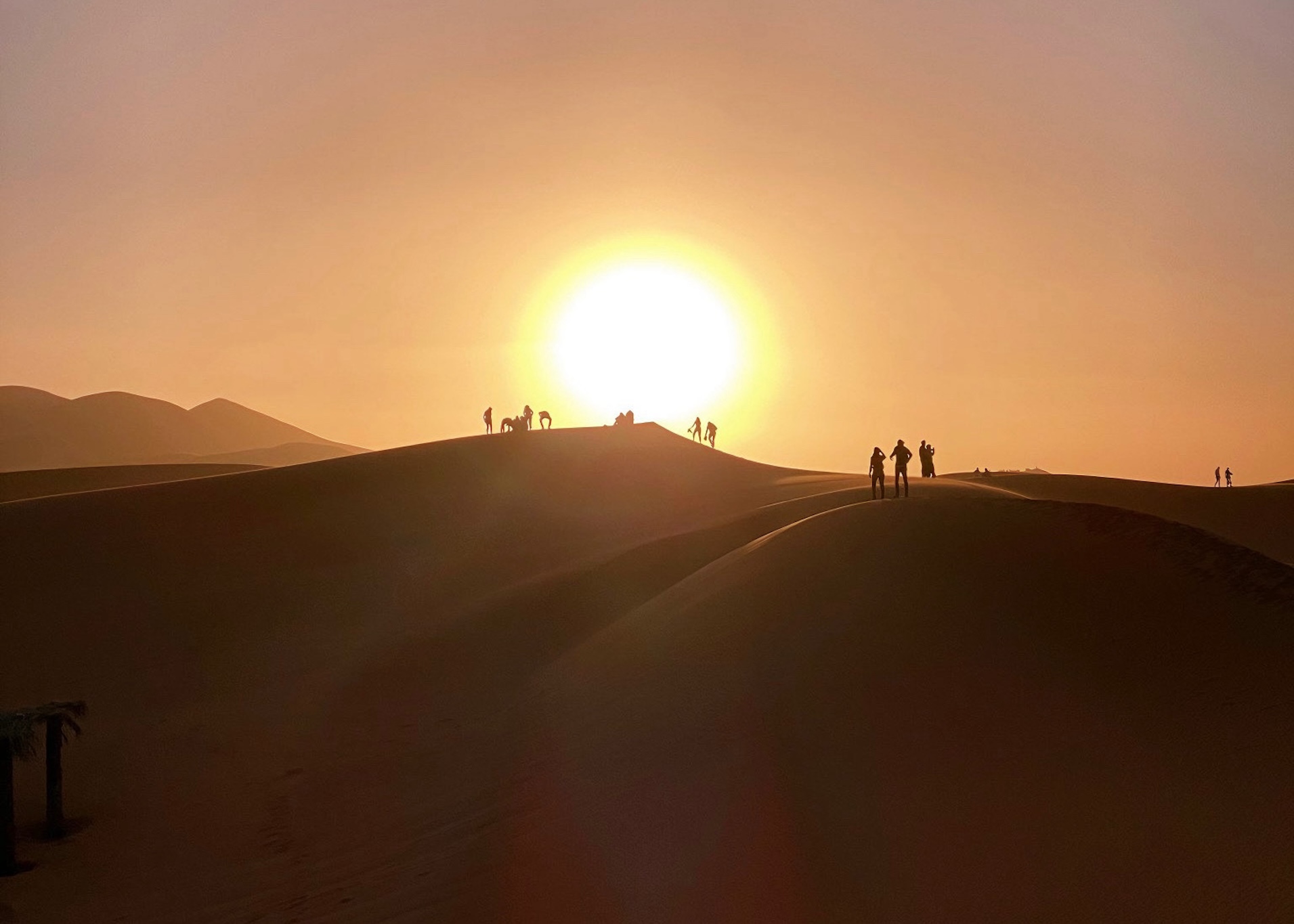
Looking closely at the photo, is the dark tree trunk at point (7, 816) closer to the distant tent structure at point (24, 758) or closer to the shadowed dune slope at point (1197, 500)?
the distant tent structure at point (24, 758)

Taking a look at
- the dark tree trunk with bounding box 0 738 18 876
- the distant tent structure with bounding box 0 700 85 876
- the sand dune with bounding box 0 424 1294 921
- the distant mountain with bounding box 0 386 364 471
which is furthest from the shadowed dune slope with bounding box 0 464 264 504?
the distant mountain with bounding box 0 386 364 471

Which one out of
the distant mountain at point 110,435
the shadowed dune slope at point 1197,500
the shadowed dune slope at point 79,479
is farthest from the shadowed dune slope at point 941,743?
the distant mountain at point 110,435

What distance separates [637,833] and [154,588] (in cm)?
1685

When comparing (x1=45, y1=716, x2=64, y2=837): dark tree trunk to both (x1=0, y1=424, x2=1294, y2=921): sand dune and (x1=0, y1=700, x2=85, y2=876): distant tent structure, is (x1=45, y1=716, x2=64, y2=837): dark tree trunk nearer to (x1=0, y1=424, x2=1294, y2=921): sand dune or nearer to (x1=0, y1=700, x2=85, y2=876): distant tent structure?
(x1=0, y1=700, x2=85, y2=876): distant tent structure

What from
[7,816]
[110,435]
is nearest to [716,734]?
[7,816]

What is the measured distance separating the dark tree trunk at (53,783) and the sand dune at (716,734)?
0.31 meters

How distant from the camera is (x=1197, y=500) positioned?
42.7m

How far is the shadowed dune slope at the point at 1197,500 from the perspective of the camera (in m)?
37.2

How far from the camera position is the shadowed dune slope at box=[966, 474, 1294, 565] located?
37188 millimetres

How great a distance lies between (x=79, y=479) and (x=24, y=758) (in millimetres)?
48173

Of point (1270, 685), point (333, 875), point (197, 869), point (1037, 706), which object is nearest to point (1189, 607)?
point (1270, 685)

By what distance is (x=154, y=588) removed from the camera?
21750mm

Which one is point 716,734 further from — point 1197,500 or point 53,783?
point 1197,500

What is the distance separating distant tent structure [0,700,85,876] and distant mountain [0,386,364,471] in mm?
127848
